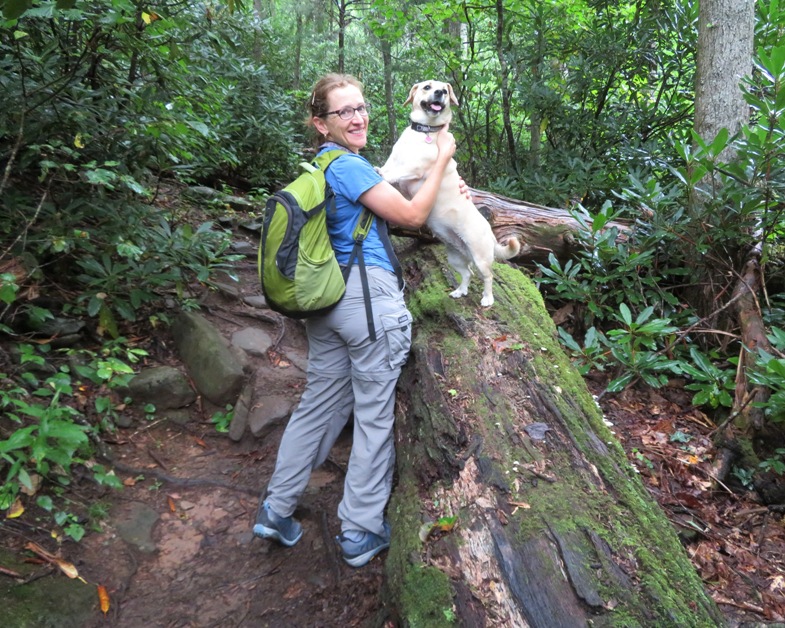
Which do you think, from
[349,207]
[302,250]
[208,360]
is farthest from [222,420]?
[349,207]

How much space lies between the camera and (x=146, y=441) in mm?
3414

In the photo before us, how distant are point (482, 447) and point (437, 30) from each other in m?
7.83

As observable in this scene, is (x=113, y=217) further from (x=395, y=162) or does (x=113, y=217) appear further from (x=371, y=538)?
(x=371, y=538)

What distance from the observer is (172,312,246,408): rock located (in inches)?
150

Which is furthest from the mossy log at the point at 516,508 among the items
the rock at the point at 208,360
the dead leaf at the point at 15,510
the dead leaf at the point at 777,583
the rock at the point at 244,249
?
the rock at the point at 244,249

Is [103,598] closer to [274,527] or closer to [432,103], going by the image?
[274,527]

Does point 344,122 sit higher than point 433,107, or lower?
lower

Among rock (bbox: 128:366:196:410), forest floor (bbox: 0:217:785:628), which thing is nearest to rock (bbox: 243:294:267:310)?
forest floor (bbox: 0:217:785:628)

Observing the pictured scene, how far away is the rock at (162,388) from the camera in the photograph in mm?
3547

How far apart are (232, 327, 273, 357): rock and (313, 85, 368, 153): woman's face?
2418 mm

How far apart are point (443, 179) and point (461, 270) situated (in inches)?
28.6

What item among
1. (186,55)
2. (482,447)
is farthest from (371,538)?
(186,55)

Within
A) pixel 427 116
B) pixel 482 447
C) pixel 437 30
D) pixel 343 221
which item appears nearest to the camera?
pixel 482 447

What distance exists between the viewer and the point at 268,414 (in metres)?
3.78
